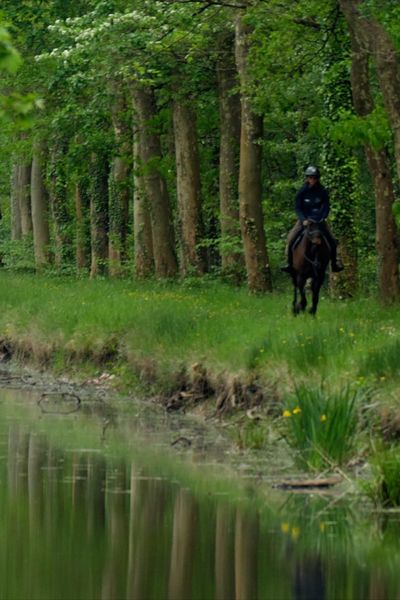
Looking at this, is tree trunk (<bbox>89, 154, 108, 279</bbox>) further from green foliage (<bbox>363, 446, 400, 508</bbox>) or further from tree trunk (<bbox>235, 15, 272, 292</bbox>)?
green foliage (<bbox>363, 446, 400, 508</bbox>)

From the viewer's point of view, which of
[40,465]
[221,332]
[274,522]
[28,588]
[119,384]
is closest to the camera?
[28,588]

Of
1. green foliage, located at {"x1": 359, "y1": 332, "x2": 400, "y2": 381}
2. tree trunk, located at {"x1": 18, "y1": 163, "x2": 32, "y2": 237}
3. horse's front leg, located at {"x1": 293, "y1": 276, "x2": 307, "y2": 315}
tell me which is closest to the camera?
green foliage, located at {"x1": 359, "y1": 332, "x2": 400, "y2": 381}

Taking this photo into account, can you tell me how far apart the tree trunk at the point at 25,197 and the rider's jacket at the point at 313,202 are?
113 feet

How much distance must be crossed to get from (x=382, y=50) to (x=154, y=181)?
60.5 ft

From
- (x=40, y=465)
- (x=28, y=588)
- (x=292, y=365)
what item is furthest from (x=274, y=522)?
(x=292, y=365)

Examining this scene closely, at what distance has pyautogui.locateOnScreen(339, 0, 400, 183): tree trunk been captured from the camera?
20.2 meters

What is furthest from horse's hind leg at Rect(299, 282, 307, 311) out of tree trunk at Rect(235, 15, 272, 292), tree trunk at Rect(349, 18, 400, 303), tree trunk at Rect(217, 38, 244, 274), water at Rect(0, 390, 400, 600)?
tree trunk at Rect(217, 38, 244, 274)

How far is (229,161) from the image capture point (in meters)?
36.3

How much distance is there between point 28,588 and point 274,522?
9.87 feet

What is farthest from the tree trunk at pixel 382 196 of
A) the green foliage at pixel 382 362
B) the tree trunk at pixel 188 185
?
the tree trunk at pixel 188 185

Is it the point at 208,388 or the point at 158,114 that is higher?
the point at 158,114

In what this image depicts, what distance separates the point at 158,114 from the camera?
38594 millimetres

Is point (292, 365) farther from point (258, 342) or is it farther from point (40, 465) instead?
point (40, 465)

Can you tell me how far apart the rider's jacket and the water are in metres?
7.57
